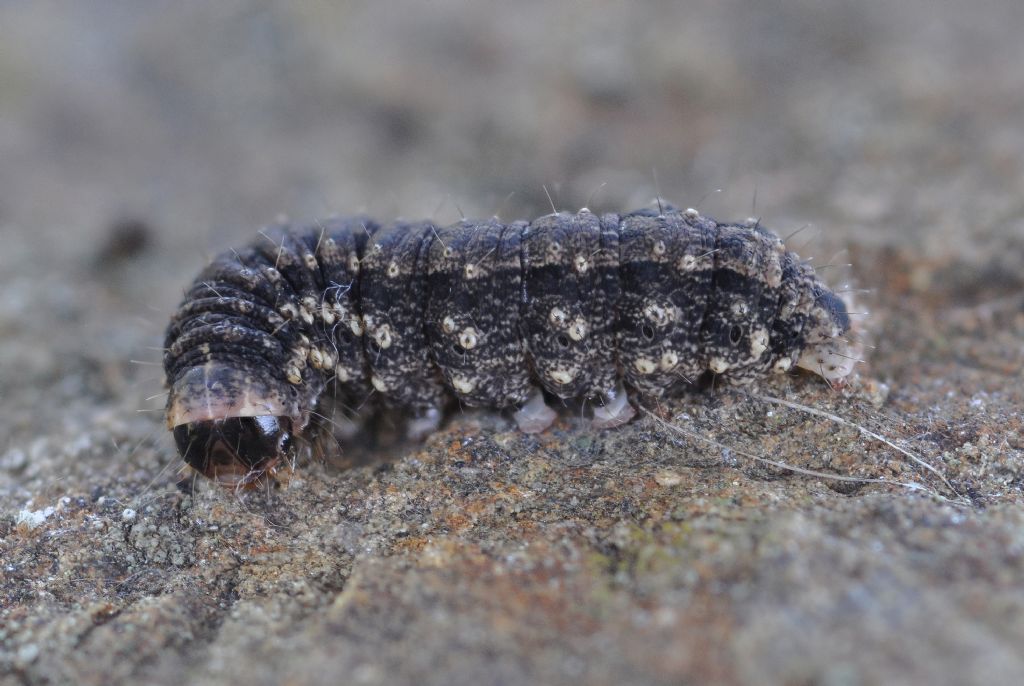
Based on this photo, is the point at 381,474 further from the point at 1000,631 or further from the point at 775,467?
the point at 1000,631

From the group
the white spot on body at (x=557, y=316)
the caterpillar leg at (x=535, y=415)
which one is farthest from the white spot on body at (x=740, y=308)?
the caterpillar leg at (x=535, y=415)

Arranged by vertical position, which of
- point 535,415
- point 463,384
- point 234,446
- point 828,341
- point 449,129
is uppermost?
point 449,129

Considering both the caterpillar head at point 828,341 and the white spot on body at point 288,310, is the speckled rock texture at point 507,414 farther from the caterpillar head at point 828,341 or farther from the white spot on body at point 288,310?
the white spot on body at point 288,310

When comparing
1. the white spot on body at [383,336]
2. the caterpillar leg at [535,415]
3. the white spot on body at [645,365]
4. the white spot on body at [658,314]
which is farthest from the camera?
the caterpillar leg at [535,415]

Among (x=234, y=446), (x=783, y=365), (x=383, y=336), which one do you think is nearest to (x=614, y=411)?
(x=783, y=365)

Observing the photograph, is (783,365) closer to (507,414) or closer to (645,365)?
(645,365)

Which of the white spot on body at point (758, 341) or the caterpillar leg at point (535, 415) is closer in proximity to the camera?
the white spot on body at point (758, 341)

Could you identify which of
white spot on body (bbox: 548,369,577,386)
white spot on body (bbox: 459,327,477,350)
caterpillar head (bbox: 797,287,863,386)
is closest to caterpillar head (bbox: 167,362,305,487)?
white spot on body (bbox: 459,327,477,350)
